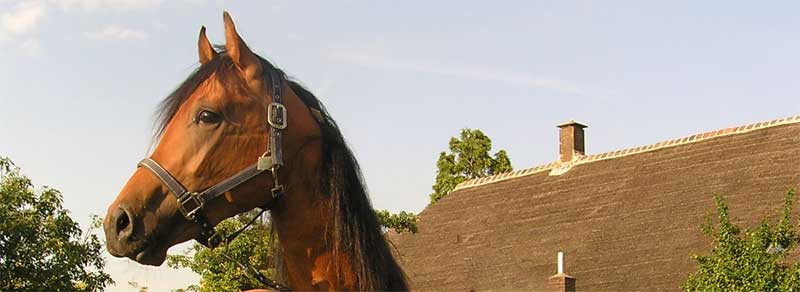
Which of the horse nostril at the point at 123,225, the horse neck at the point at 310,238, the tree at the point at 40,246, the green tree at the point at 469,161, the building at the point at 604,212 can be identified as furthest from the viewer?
the green tree at the point at 469,161

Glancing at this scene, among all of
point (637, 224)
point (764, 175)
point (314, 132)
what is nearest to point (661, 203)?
point (637, 224)

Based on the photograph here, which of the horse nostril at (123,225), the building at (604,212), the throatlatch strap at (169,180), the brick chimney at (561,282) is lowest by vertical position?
the horse nostril at (123,225)

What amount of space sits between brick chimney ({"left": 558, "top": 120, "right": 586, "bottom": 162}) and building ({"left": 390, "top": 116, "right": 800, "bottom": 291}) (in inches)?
1.6

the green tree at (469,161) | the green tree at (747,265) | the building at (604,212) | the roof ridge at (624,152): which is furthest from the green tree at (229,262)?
the green tree at (469,161)

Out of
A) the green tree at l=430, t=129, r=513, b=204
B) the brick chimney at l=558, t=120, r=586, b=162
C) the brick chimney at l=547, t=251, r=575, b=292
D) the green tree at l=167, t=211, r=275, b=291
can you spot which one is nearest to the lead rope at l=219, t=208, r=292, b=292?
the green tree at l=167, t=211, r=275, b=291

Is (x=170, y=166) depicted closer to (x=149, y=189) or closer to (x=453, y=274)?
(x=149, y=189)

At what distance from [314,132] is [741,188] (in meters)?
23.2

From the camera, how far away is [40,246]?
49.8 feet

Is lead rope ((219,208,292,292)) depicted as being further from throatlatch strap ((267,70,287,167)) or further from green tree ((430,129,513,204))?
green tree ((430,129,513,204))

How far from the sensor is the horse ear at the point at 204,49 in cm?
386

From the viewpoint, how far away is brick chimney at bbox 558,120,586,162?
32.1m

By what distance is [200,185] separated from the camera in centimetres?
357

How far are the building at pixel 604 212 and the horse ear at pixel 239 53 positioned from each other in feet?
66.7

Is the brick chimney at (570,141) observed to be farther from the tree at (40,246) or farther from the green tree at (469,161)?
the tree at (40,246)
